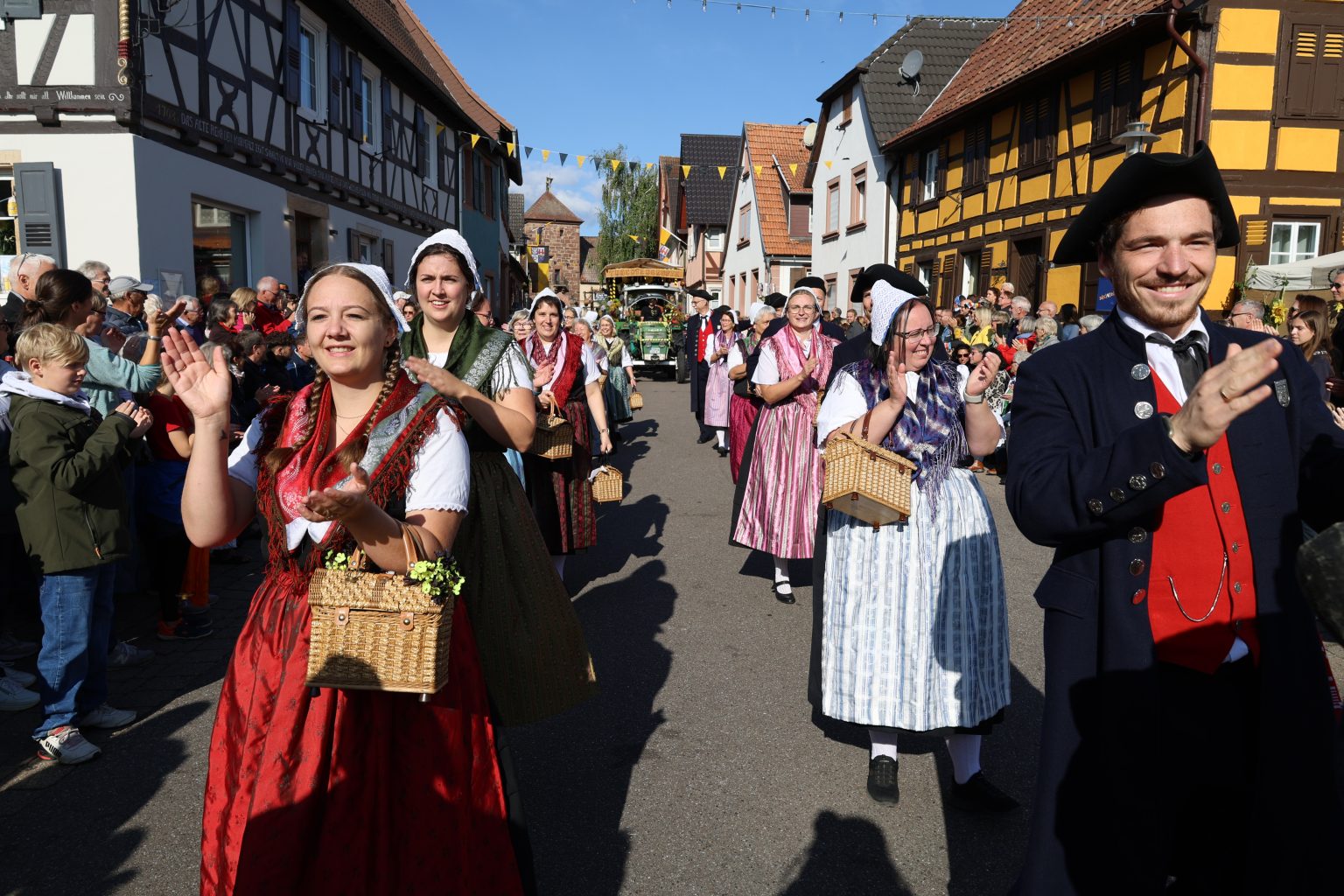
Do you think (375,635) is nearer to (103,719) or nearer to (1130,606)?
(1130,606)

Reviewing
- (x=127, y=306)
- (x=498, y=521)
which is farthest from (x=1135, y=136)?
(x=498, y=521)

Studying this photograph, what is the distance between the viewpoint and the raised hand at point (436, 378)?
2.62m

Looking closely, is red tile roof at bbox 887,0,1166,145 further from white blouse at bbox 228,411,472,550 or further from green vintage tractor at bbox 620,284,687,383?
white blouse at bbox 228,411,472,550

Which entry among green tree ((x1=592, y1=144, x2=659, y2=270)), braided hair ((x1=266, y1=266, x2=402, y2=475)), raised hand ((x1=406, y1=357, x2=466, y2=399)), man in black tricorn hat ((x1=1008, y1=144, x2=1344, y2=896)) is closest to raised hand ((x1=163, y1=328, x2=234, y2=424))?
braided hair ((x1=266, y1=266, x2=402, y2=475))

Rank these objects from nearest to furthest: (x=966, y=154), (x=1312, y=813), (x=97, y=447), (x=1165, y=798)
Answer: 1. (x=1312, y=813)
2. (x=1165, y=798)
3. (x=97, y=447)
4. (x=966, y=154)

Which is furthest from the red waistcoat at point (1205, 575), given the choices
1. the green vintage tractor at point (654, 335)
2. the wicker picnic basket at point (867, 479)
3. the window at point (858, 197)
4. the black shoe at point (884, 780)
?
the window at point (858, 197)

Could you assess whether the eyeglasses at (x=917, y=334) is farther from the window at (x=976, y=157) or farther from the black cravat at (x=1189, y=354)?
the window at (x=976, y=157)

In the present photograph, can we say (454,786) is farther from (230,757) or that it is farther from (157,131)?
(157,131)

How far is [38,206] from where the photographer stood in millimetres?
9602

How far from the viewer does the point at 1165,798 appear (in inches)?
72.4

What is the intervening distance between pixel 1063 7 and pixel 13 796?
19442mm

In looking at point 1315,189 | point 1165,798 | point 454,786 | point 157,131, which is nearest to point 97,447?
point 454,786

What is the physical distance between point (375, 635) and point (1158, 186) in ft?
5.78

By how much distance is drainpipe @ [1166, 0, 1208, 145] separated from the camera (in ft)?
41.9
